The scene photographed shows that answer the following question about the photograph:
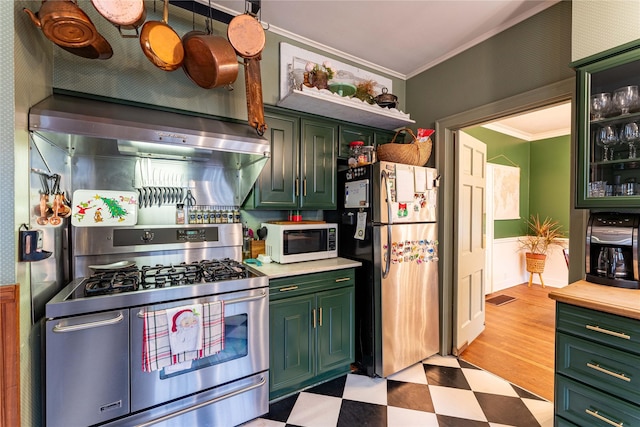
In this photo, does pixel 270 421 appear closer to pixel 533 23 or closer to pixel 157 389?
pixel 157 389

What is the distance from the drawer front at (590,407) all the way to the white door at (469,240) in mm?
1148

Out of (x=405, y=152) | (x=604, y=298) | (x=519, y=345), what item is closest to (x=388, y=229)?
(x=405, y=152)

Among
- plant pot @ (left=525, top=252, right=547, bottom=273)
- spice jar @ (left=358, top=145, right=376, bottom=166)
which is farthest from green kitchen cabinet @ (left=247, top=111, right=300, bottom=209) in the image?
plant pot @ (left=525, top=252, right=547, bottom=273)

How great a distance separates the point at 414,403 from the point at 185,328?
5.28 feet

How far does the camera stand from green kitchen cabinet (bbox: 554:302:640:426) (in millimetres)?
1185

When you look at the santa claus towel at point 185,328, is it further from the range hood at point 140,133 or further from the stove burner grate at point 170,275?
the range hood at point 140,133

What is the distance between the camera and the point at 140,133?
4.57 ft

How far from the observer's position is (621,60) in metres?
1.43

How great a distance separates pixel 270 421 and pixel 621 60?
286 cm

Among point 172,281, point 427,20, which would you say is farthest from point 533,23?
point 172,281

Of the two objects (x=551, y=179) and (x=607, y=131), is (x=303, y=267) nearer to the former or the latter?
(x=607, y=131)

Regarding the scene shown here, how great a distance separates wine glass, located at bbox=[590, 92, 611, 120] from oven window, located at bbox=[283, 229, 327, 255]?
1.86 meters

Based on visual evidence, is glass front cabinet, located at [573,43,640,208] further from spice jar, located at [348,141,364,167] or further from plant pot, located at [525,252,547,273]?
plant pot, located at [525,252,547,273]

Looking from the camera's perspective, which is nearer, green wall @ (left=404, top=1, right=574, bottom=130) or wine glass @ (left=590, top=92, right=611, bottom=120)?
wine glass @ (left=590, top=92, right=611, bottom=120)
